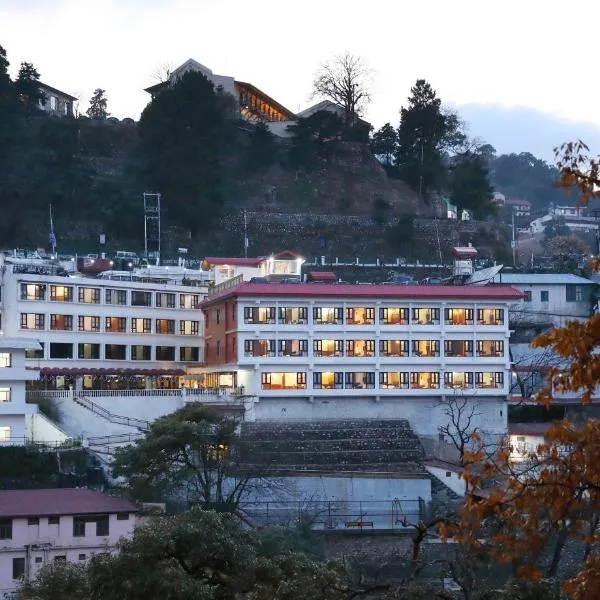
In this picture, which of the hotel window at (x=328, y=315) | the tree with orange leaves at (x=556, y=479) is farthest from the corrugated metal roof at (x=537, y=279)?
the tree with orange leaves at (x=556, y=479)

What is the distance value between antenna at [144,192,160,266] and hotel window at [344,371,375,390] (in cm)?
3075

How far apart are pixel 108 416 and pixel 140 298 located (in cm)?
1606

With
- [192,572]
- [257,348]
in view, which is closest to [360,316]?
[257,348]

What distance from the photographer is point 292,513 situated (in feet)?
194

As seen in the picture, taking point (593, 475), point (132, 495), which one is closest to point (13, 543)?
point (132, 495)

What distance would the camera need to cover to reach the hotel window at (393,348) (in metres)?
70.7

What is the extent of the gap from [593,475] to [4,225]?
87197 mm

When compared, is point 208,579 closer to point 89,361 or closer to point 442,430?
point 442,430

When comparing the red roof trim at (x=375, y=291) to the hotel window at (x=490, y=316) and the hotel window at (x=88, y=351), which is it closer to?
the hotel window at (x=490, y=316)

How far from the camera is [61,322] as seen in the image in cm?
7562

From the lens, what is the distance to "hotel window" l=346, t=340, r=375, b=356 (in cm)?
7031

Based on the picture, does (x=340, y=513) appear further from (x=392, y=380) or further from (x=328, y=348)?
(x=328, y=348)

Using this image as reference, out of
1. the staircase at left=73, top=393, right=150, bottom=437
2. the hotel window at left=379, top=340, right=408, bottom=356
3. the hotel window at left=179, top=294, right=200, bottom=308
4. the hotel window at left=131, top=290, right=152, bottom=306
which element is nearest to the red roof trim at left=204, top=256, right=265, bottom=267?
the hotel window at left=179, top=294, right=200, bottom=308

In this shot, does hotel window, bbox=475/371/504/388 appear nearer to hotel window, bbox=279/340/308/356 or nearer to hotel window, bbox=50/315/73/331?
hotel window, bbox=279/340/308/356
